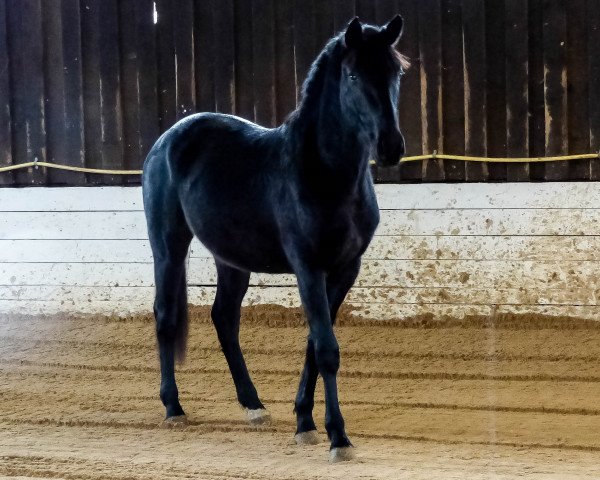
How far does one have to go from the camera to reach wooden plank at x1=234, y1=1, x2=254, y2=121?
6512 mm

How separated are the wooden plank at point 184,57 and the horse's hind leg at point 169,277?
226 cm

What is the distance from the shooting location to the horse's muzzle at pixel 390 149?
312cm

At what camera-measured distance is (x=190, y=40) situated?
661 cm

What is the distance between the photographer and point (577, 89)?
6000 mm

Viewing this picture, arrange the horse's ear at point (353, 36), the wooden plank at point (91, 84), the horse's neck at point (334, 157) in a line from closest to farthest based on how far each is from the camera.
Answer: the horse's ear at point (353, 36) → the horse's neck at point (334, 157) → the wooden plank at point (91, 84)

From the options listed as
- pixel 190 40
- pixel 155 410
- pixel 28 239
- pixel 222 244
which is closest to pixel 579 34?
pixel 190 40

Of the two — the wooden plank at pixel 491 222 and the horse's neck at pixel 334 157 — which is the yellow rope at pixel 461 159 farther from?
the horse's neck at pixel 334 157

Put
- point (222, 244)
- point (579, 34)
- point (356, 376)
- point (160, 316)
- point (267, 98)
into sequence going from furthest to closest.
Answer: point (267, 98) < point (579, 34) < point (356, 376) < point (160, 316) < point (222, 244)

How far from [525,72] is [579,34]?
0.42m

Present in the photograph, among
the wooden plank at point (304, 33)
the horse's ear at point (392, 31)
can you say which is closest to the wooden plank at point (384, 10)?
the wooden plank at point (304, 33)

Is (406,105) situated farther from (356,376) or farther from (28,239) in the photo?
(28,239)

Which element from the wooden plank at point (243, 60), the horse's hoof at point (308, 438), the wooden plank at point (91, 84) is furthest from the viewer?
the wooden plank at point (91, 84)

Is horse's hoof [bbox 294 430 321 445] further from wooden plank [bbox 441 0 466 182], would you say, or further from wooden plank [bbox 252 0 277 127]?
wooden plank [bbox 252 0 277 127]

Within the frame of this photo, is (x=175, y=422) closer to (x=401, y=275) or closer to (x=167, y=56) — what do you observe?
(x=401, y=275)
